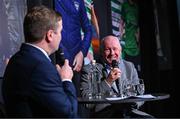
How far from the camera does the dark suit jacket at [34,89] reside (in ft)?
6.84

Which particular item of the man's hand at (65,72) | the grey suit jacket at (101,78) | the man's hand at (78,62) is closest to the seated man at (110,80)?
the grey suit jacket at (101,78)

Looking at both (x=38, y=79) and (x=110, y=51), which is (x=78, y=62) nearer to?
(x=110, y=51)

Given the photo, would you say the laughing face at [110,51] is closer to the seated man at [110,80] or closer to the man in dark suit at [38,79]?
the seated man at [110,80]

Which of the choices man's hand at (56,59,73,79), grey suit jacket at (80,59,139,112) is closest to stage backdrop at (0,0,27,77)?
grey suit jacket at (80,59,139,112)

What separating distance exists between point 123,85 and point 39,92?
1.44m

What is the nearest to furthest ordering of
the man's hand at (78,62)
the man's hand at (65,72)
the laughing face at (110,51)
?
the man's hand at (65,72) → the laughing face at (110,51) → the man's hand at (78,62)

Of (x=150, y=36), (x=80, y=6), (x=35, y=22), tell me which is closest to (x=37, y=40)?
(x=35, y=22)

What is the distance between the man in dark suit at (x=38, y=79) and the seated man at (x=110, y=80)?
1018 millimetres

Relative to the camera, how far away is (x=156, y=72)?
6199mm

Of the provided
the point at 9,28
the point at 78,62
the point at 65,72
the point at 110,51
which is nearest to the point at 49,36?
the point at 65,72

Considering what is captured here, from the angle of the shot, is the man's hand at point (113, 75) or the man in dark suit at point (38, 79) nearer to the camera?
the man in dark suit at point (38, 79)

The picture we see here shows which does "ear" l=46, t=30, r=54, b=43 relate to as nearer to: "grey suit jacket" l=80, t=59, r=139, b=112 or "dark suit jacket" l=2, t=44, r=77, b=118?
"dark suit jacket" l=2, t=44, r=77, b=118

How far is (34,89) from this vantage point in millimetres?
2084

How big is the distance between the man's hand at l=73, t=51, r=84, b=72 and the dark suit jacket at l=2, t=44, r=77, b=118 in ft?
7.65
